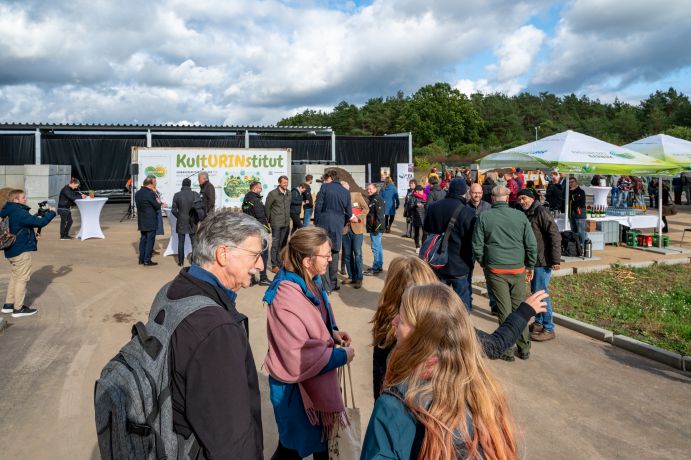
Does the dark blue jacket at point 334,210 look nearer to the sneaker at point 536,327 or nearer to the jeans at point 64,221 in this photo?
the sneaker at point 536,327

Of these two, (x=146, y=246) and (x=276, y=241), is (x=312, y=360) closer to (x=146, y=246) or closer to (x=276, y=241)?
(x=276, y=241)

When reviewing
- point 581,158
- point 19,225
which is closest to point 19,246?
point 19,225

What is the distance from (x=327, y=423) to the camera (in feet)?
9.64

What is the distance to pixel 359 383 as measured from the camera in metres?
5.39

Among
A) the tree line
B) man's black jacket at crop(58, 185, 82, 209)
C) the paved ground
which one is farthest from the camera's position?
the tree line

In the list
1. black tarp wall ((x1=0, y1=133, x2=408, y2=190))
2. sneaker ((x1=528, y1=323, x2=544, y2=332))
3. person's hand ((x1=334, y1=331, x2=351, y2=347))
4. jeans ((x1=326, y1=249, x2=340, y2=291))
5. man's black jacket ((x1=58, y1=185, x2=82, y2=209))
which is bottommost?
sneaker ((x1=528, y1=323, x2=544, y2=332))

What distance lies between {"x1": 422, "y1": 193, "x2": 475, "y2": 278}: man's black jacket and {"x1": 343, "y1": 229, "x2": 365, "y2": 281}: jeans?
2.76m

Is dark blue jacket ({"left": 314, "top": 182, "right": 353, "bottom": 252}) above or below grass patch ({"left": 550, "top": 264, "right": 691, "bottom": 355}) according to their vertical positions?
above

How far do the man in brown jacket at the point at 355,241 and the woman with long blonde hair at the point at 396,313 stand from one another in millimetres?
5578

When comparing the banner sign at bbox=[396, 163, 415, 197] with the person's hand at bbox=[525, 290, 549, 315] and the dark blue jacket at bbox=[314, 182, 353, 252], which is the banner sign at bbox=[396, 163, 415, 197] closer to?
the dark blue jacket at bbox=[314, 182, 353, 252]

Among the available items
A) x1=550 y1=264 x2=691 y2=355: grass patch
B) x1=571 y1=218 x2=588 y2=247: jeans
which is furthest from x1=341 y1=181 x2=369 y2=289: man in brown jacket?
x1=571 y1=218 x2=588 y2=247: jeans

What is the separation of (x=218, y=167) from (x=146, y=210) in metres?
8.38

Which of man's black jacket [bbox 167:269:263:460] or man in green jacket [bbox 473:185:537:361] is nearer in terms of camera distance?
man's black jacket [bbox 167:269:263:460]

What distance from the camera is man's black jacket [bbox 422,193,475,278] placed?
6258 mm
